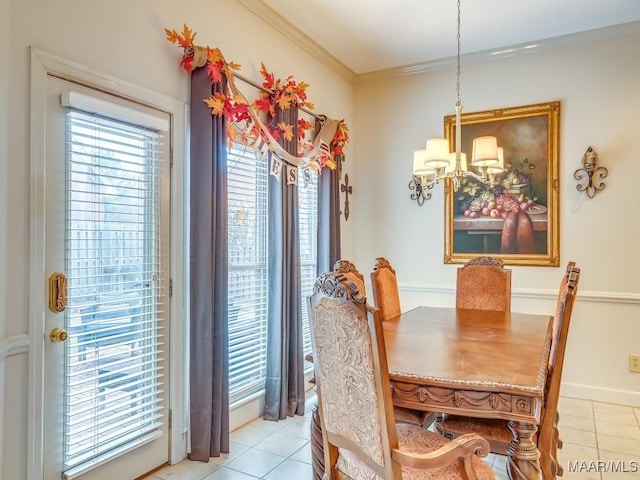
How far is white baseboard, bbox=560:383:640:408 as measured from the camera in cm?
345

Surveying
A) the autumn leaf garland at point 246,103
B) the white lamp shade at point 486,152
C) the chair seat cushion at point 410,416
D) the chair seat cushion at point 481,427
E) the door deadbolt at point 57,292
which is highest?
the autumn leaf garland at point 246,103

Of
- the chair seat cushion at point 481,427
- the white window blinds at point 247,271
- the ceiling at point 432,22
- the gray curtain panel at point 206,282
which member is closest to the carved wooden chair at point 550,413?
the chair seat cushion at point 481,427

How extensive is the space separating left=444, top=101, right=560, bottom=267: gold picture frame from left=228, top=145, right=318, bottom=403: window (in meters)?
1.91

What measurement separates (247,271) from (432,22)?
2464mm

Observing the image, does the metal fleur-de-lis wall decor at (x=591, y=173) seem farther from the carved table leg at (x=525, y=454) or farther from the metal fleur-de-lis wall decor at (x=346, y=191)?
the carved table leg at (x=525, y=454)

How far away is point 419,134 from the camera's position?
431 cm

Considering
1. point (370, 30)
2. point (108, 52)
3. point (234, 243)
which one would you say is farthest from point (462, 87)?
point (108, 52)

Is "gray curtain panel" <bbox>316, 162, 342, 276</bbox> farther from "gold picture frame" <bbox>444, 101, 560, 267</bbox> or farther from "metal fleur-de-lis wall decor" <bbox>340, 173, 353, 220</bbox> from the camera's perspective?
"gold picture frame" <bbox>444, 101, 560, 267</bbox>

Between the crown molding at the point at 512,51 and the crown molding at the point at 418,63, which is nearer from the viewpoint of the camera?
the crown molding at the point at 418,63

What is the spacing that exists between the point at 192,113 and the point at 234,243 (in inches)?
36.0

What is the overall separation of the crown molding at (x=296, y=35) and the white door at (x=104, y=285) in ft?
4.10

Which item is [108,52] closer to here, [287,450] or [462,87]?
[287,450]

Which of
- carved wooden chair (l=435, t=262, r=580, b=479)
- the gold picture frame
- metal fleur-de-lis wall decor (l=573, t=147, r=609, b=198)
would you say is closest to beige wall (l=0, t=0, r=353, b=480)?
carved wooden chair (l=435, t=262, r=580, b=479)

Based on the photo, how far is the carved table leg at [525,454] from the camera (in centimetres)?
155
